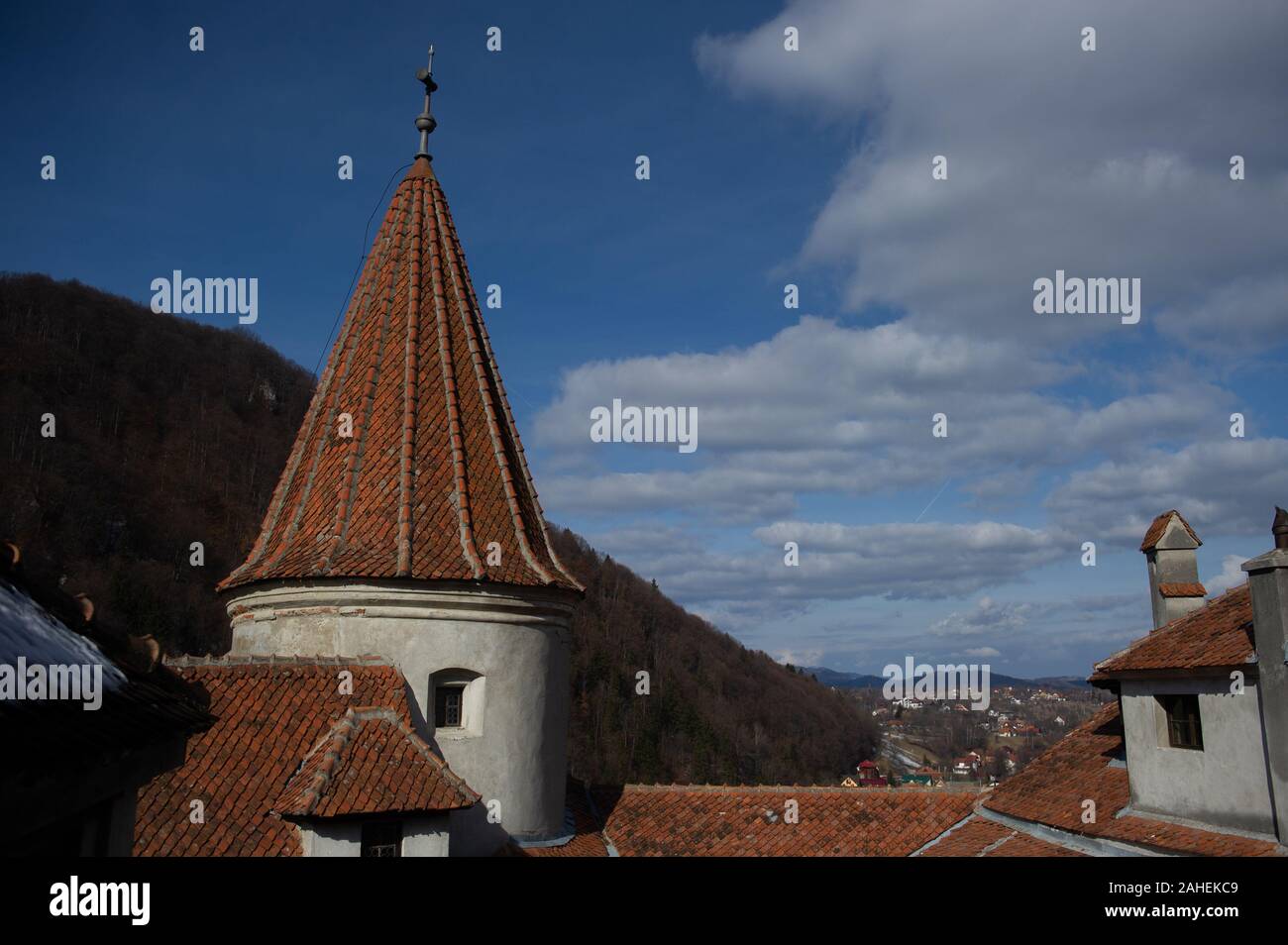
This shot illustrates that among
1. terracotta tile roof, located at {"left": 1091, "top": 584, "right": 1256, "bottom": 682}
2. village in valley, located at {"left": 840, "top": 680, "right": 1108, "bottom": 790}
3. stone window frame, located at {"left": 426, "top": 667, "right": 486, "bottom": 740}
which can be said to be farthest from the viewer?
village in valley, located at {"left": 840, "top": 680, "right": 1108, "bottom": 790}

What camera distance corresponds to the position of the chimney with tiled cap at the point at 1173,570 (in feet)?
55.2

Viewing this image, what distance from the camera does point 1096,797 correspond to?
14797 millimetres

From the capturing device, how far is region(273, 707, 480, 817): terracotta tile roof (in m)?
10.4

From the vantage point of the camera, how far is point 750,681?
99.2m

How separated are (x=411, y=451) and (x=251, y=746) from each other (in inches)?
182

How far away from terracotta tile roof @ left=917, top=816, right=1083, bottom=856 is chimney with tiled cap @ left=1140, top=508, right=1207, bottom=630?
15.6ft

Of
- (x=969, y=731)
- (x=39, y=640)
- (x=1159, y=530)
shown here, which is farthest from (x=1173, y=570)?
(x=969, y=731)

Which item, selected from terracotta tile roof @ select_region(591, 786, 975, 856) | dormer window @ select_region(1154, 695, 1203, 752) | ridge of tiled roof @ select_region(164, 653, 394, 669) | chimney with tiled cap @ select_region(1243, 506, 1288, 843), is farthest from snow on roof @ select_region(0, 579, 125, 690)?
dormer window @ select_region(1154, 695, 1203, 752)

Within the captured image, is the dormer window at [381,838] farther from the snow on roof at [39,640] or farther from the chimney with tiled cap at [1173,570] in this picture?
the chimney with tiled cap at [1173,570]

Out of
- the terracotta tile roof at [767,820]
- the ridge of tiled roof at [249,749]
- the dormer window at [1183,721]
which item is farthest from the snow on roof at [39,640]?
the dormer window at [1183,721]

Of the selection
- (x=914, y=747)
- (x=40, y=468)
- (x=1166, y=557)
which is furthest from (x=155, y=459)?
(x=1166, y=557)

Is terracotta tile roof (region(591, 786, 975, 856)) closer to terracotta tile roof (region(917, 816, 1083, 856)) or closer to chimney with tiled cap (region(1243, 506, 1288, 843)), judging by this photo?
terracotta tile roof (region(917, 816, 1083, 856))
